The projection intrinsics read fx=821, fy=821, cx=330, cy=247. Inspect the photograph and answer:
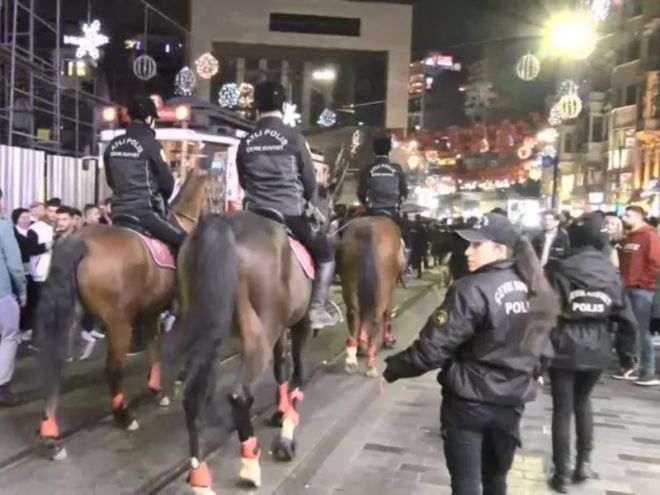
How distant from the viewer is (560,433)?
19.9ft

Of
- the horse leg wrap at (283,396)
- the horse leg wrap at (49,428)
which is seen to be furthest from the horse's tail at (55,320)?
the horse leg wrap at (283,396)

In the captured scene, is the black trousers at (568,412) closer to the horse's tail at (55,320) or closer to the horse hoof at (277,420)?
the horse hoof at (277,420)

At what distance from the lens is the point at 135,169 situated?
7.13 m

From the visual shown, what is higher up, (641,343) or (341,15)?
(341,15)

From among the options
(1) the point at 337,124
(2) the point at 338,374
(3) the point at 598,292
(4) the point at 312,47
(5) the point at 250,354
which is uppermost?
(4) the point at 312,47

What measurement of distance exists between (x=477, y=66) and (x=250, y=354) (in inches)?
2734

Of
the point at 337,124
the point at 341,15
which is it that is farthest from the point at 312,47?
the point at 337,124

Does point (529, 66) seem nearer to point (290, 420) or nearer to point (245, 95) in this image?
point (245, 95)

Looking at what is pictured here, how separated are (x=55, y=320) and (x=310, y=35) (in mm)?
26598

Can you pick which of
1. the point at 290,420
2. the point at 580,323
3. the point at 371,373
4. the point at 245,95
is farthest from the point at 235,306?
the point at 245,95

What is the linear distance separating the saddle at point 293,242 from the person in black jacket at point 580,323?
1.85m

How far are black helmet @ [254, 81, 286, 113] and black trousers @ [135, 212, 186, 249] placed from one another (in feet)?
4.84

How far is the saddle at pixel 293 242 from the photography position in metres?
6.27

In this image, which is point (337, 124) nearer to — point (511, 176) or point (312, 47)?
point (312, 47)
